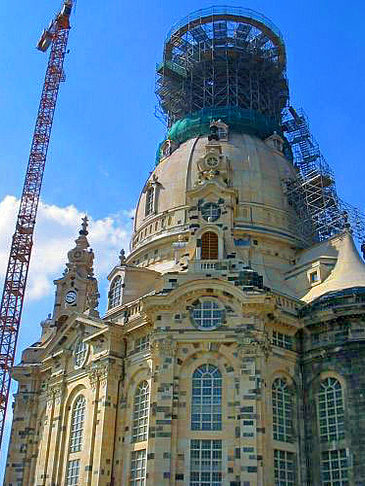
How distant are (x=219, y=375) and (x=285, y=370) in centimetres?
522

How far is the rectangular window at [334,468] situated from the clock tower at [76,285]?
28625 mm

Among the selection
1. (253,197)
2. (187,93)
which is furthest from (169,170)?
(187,93)

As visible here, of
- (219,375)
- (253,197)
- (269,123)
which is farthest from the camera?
(269,123)

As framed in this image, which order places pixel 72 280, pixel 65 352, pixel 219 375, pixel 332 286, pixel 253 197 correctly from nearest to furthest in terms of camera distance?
pixel 219 375 < pixel 332 286 < pixel 65 352 < pixel 253 197 < pixel 72 280

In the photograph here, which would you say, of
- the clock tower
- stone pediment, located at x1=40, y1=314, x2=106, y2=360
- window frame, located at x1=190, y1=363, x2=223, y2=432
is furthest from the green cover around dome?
window frame, located at x1=190, y1=363, x2=223, y2=432

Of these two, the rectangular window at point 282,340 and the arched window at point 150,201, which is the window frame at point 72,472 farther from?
the arched window at point 150,201

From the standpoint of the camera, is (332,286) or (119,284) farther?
(119,284)

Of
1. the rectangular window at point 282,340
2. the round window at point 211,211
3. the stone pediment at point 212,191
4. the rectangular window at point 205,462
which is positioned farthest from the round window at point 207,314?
the stone pediment at point 212,191

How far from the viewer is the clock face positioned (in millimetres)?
68000

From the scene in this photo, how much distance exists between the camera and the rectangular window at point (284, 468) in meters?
43.7

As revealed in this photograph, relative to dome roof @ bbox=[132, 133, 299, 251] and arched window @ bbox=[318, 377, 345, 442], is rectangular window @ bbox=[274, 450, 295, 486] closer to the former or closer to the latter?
arched window @ bbox=[318, 377, 345, 442]

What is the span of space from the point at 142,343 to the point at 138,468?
8946 mm

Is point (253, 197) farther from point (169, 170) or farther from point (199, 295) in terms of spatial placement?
point (199, 295)

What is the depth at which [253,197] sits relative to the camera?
64.2 metres
